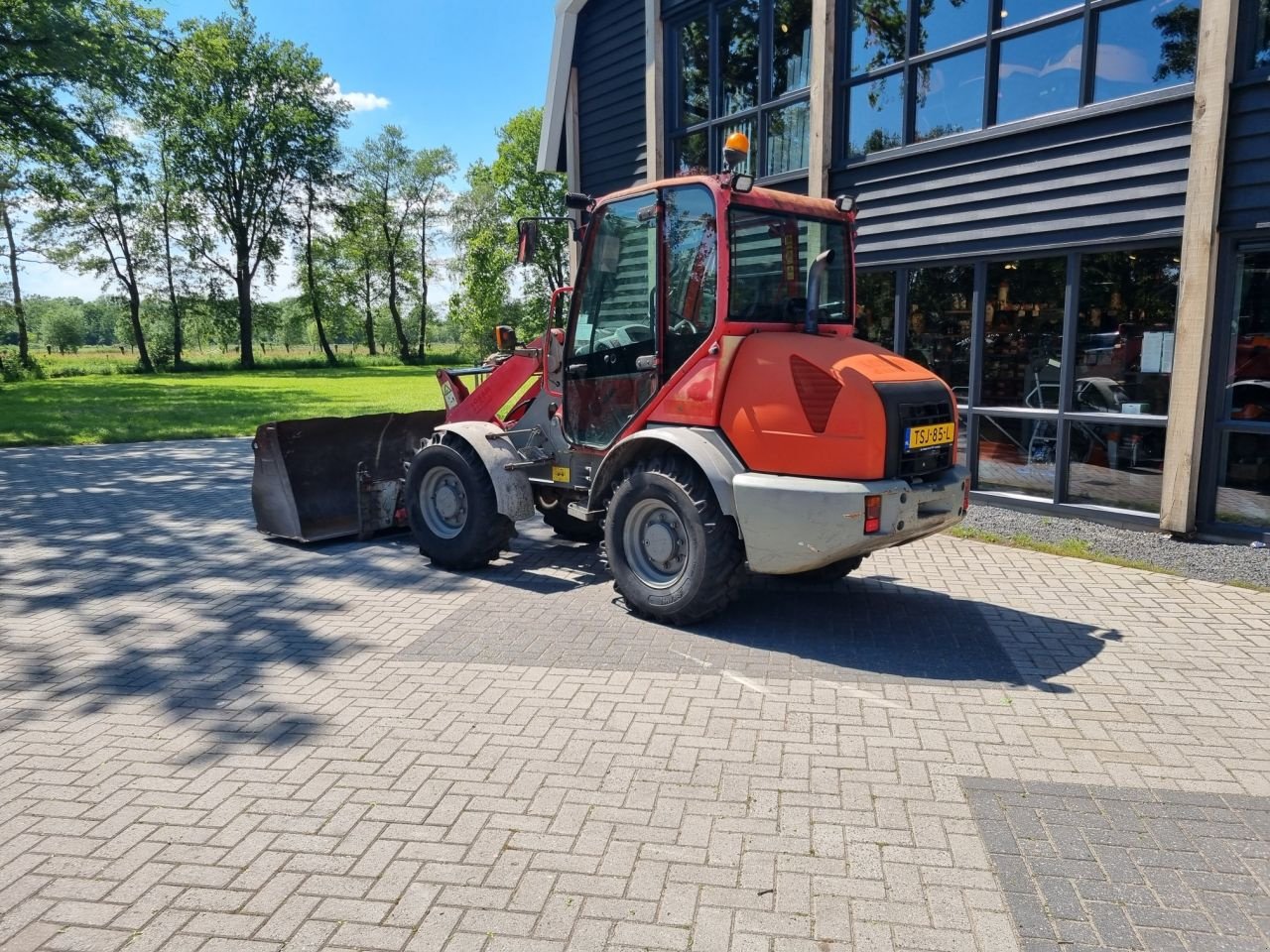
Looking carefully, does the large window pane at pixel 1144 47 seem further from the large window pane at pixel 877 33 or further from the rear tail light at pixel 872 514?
the rear tail light at pixel 872 514

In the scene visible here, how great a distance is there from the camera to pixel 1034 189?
26.8 feet

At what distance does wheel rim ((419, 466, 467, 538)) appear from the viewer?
7.10 m

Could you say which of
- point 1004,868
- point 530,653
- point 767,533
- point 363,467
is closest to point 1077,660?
point 767,533

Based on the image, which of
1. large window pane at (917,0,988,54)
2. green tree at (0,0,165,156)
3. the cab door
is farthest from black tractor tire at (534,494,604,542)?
green tree at (0,0,165,156)

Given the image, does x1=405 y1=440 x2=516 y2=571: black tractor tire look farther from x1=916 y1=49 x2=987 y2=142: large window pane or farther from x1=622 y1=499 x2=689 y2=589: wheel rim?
x1=916 y1=49 x2=987 y2=142: large window pane

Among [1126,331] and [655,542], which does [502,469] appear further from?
[1126,331]

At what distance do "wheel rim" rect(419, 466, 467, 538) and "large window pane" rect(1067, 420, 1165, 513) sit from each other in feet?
18.1

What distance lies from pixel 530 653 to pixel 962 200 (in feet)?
21.1

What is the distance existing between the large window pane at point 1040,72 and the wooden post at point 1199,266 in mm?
1135

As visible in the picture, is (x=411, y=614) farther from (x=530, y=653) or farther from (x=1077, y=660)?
(x=1077, y=660)

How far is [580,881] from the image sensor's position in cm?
299

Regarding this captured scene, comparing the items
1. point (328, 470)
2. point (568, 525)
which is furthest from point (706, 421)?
point (328, 470)

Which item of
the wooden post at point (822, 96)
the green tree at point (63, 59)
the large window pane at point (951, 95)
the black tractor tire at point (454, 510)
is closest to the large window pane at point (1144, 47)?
the large window pane at point (951, 95)

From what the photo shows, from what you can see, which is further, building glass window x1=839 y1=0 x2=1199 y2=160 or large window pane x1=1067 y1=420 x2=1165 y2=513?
large window pane x1=1067 y1=420 x2=1165 y2=513
